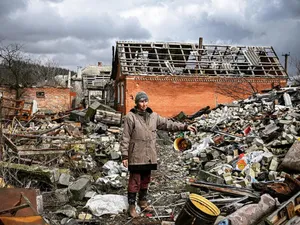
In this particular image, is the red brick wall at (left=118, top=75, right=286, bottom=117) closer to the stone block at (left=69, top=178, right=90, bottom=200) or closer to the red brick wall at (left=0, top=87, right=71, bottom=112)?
the red brick wall at (left=0, top=87, right=71, bottom=112)

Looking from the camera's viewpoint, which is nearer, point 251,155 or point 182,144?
point 251,155

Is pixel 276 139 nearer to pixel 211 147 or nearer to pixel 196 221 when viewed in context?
pixel 211 147

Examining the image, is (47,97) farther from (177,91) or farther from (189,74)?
(189,74)

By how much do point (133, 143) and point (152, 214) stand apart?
4.33 feet

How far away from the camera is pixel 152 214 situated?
525 cm

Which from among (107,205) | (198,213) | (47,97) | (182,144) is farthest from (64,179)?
(47,97)

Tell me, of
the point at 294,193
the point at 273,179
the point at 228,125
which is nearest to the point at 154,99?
the point at 228,125

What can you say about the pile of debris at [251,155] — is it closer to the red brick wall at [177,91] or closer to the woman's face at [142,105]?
the woman's face at [142,105]

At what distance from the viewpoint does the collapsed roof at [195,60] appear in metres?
20.9

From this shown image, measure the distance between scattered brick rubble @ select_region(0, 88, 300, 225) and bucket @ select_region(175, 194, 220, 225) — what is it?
5.5 inches

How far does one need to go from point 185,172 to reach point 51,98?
18.2 m

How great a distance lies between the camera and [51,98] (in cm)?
2408

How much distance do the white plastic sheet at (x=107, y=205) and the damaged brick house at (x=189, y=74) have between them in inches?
575

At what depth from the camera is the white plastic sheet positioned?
5152 mm
